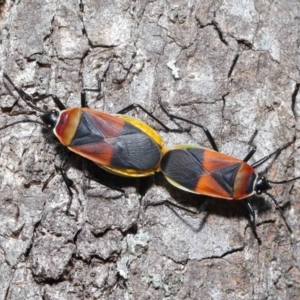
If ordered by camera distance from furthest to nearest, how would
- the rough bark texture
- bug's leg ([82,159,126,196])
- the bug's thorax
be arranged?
the bug's thorax
bug's leg ([82,159,126,196])
the rough bark texture

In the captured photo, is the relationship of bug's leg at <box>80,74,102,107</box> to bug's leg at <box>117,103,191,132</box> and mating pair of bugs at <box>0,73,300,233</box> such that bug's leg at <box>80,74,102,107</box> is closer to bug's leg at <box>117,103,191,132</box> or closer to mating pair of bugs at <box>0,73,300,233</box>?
mating pair of bugs at <box>0,73,300,233</box>

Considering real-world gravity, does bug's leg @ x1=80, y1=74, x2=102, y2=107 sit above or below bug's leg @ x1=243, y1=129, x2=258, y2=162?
above

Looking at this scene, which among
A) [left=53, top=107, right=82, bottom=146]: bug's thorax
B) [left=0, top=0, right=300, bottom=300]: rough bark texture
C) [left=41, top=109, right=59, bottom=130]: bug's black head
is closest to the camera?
[left=0, top=0, right=300, bottom=300]: rough bark texture

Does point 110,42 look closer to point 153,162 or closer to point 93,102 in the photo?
point 93,102

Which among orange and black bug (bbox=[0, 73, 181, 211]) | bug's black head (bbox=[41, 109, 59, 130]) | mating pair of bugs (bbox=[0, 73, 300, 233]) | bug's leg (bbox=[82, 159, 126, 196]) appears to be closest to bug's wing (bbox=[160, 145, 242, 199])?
mating pair of bugs (bbox=[0, 73, 300, 233])

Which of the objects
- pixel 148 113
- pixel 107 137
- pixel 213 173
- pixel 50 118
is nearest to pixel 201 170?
pixel 213 173

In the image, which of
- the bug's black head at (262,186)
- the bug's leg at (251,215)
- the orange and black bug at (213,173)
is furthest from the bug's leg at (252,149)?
the bug's leg at (251,215)

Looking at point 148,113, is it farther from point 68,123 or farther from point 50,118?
point 50,118
